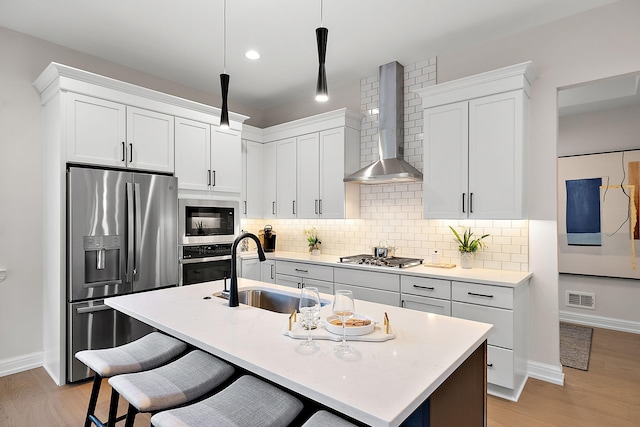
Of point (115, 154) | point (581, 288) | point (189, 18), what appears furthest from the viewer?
point (581, 288)

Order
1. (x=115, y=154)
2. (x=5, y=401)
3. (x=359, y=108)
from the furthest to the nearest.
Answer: (x=359, y=108) → (x=115, y=154) → (x=5, y=401)

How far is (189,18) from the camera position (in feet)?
10.1

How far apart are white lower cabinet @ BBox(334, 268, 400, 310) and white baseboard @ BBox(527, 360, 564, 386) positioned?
128 centimetres

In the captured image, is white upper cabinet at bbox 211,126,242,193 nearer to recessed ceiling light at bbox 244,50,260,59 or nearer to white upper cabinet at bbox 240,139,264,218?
white upper cabinet at bbox 240,139,264,218

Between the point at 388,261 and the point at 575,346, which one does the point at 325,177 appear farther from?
the point at 575,346

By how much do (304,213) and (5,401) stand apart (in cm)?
319

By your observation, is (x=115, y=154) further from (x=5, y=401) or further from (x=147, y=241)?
(x=5, y=401)

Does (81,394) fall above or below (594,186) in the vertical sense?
below

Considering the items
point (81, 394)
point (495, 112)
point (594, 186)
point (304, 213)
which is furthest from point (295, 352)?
point (594, 186)

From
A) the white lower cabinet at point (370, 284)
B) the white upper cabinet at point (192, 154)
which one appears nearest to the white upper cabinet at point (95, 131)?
the white upper cabinet at point (192, 154)

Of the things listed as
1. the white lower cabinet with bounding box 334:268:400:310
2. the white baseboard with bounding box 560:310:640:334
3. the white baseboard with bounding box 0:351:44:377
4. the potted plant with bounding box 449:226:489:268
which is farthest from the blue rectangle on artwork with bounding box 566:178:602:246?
the white baseboard with bounding box 0:351:44:377

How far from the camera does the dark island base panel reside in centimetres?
134

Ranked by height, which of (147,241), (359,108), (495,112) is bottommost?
(147,241)

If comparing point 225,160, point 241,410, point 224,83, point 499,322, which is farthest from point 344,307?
point 225,160
